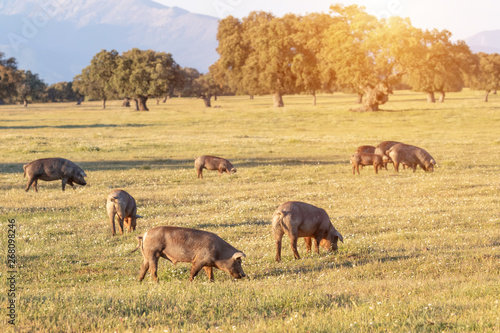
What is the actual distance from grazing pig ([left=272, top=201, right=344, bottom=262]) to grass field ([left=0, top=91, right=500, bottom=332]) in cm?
43

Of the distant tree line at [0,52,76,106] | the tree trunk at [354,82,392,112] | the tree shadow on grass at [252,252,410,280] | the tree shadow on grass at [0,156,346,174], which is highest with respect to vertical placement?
the distant tree line at [0,52,76,106]

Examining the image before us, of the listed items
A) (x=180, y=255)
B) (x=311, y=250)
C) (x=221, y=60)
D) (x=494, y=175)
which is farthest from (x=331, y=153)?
(x=221, y=60)

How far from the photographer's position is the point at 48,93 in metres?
168

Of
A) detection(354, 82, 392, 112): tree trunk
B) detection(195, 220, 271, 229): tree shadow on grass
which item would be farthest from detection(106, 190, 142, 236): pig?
detection(354, 82, 392, 112): tree trunk

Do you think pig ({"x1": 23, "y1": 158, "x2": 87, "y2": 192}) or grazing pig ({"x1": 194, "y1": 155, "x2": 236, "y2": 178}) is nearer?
pig ({"x1": 23, "y1": 158, "x2": 87, "y2": 192})

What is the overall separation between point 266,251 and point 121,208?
4365 mm

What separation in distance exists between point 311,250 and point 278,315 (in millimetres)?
5194

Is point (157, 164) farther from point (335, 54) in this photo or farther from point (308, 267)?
point (335, 54)

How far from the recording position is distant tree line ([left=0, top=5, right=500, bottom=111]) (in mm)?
69750

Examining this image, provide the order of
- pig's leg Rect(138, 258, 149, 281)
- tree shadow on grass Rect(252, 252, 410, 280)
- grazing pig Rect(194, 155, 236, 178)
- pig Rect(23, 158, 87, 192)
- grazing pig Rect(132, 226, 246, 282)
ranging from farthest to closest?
grazing pig Rect(194, 155, 236, 178), pig Rect(23, 158, 87, 192), tree shadow on grass Rect(252, 252, 410, 280), pig's leg Rect(138, 258, 149, 281), grazing pig Rect(132, 226, 246, 282)

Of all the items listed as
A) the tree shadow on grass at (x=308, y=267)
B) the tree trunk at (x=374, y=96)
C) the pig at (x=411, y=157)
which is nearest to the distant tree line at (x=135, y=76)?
the tree trunk at (x=374, y=96)

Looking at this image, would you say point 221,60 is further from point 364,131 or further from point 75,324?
point 75,324

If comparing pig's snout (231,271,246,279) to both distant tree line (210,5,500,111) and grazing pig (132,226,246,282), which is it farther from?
distant tree line (210,5,500,111)

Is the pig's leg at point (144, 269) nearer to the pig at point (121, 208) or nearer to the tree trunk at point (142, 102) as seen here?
the pig at point (121, 208)
